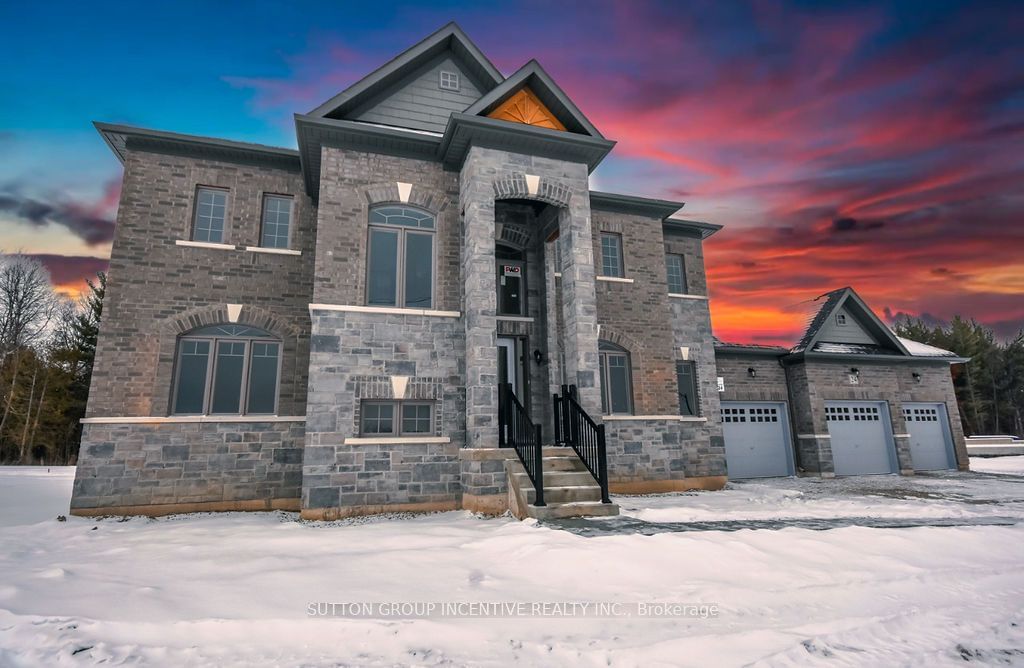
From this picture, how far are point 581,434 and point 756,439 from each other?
9.77 m

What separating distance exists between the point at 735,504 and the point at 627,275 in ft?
20.6

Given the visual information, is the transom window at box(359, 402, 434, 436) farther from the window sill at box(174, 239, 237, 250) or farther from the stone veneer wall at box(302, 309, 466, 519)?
the window sill at box(174, 239, 237, 250)

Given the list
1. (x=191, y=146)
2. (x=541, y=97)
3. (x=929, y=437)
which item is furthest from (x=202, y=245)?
(x=929, y=437)

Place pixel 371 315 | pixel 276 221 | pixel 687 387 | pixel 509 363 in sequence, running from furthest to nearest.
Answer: pixel 687 387, pixel 509 363, pixel 276 221, pixel 371 315

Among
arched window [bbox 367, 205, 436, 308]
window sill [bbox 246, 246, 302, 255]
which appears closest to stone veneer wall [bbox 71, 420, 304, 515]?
arched window [bbox 367, 205, 436, 308]

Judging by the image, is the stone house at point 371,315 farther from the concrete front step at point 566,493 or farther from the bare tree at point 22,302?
the bare tree at point 22,302

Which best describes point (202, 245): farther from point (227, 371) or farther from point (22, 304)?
point (22, 304)

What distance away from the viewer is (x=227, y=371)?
406 inches

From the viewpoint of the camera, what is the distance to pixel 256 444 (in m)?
10.0

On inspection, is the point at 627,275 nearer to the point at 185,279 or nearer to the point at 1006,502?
the point at 1006,502

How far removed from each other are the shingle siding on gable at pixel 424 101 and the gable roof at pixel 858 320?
44.7ft

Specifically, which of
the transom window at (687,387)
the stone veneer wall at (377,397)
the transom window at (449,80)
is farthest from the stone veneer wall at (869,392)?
the transom window at (449,80)

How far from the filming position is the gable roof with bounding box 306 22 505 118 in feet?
33.4

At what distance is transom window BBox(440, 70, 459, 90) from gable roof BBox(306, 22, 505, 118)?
1.27 feet
